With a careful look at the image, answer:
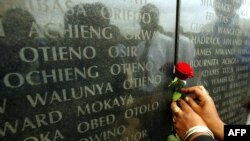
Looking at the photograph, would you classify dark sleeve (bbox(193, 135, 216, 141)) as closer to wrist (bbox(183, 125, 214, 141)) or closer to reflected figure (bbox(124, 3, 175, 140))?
wrist (bbox(183, 125, 214, 141))

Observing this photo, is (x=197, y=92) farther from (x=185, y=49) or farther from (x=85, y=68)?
(x=85, y=68)

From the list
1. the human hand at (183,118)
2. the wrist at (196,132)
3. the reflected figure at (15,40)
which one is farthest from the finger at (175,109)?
the reflected figure at (15,40)

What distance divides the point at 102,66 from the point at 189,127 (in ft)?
1.68

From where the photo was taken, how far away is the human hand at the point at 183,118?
1019 mm

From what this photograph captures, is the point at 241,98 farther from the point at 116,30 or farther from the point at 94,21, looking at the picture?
the point at 94,21

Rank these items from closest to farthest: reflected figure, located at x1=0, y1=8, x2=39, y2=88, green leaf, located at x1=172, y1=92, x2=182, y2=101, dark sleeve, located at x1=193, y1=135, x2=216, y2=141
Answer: reflected figure, located at x1=0, y1=8, x2=39, y2=88 → dark sleeve, located at x1=193, y1=135, x2=216, y2=141 → green leaf, located at x1=172, y1=92, x2=182, y2=101

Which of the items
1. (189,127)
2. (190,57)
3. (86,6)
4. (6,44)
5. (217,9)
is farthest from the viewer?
(217,9)

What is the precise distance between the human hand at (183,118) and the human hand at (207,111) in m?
0.05

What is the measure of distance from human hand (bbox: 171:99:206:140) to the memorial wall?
66 millimetres

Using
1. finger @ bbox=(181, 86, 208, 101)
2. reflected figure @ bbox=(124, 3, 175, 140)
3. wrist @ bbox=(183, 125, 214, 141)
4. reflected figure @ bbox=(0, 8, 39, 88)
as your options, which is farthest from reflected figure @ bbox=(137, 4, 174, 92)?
reflected figure @ bbox=(0, 8, 39, 88)

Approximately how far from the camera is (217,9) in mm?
1348

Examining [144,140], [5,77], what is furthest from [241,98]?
[5,77]

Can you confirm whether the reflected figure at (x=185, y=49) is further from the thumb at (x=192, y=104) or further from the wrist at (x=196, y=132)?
the wrist at (x=196, y=132)

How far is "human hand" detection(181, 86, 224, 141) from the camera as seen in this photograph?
1083mm
